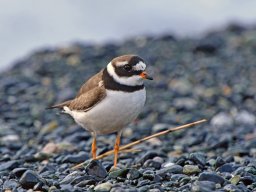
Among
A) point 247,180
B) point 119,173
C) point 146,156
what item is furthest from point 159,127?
point 247,180

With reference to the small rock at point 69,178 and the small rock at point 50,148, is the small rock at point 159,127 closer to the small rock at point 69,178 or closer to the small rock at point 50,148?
the small rock at point 50,148

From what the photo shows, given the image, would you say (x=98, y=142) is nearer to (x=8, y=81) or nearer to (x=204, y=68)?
(x=8, y=81)

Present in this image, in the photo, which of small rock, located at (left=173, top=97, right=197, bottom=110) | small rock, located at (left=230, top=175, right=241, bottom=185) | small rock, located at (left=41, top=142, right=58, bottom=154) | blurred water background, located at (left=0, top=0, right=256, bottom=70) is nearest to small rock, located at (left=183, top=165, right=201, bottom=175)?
small rock, located at (left=230, top=175, right=241, bottom=185)

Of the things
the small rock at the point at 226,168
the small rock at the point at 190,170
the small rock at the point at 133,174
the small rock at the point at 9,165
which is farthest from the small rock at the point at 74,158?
the small rock at the point at 226,168

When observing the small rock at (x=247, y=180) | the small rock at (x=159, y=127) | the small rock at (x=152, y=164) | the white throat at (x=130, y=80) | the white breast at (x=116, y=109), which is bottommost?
the small rock at (x=247, y=180)

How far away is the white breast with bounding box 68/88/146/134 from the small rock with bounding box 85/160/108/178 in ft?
1.57

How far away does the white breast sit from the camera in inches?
255

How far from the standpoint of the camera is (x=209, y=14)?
1014 inches

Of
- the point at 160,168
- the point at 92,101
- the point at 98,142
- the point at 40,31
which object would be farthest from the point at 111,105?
the point at 40,31

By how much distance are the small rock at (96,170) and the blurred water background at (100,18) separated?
15868mm

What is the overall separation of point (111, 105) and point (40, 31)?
57.4 ft

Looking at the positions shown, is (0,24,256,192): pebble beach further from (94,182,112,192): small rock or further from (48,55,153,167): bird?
(48,55,153,167): bird

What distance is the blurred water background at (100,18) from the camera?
76.1 ft

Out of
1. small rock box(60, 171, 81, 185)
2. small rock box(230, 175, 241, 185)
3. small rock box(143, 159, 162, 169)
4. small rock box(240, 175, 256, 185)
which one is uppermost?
small rock box(60, 171, 81, 185)
